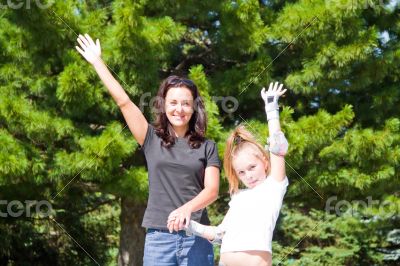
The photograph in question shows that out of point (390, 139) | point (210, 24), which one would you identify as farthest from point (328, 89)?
Answer: point (210, 24)

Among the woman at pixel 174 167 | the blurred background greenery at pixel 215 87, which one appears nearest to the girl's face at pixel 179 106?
the woman at pixel 174 167

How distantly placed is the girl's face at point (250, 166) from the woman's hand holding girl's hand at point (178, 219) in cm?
30

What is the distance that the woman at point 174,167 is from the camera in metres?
2.18

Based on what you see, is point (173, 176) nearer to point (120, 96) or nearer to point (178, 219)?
point (178, 219)

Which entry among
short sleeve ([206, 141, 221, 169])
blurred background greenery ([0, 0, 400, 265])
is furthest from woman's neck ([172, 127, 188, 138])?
blurred background greenery ([0, 0, 400, 265])

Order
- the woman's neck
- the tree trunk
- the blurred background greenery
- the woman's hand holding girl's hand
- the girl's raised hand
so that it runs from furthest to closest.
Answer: the tree trunk → the blurred background greenery → the woman's neck → the girl's raised hand → the woman's hand holding girl's hand

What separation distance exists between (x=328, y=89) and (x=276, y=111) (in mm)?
2966

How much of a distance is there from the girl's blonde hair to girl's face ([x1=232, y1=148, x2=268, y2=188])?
15mm

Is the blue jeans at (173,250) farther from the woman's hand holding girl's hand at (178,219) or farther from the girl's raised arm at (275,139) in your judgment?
the girl's raised arm at (275,139)

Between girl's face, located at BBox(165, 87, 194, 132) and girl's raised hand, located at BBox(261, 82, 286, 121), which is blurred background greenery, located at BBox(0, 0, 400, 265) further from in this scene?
girl's raised hand, located at BBox(261, 82, 286, 121)

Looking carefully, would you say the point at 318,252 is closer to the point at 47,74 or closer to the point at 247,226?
the point at 47,74

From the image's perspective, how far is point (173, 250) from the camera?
2174 mm

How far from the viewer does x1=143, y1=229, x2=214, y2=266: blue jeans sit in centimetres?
217

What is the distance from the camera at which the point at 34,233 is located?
711 cm
